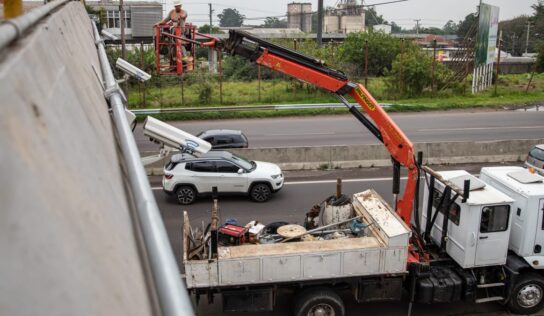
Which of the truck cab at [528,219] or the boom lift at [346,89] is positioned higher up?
the boom lift at [346,89]

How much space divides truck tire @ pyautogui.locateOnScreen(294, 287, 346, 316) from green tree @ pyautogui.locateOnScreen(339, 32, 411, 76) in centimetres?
3417

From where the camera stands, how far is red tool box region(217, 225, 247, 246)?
8.53 metres

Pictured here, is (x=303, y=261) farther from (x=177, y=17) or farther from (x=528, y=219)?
(x=177, y=17)

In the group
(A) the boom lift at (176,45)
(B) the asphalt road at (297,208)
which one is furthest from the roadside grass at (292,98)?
(A) the boom lift at (176,45)

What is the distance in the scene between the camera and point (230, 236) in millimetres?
8586

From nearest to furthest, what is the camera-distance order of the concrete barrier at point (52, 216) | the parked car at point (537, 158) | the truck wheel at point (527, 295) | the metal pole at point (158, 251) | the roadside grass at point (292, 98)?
the concrete barrier at point (52, 216), the metal pole at point (158, 251), the truck wheel at point (527, 295), the parked car at point (537, 158), the roadside grass at point (292, 98)

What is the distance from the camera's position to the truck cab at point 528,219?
8.49 m

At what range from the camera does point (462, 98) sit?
115ft

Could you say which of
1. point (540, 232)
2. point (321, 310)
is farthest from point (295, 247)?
point (540, 232)

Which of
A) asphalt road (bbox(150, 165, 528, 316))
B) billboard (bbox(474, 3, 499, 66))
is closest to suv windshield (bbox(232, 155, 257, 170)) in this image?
asphalt road (bbox(150, 165, 528, 316))

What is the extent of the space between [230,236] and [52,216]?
785 cm

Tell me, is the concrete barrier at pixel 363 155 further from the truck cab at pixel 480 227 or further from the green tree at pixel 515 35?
the green tree at pixel 515 35

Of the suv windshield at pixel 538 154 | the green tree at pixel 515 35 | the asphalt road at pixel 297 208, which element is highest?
the green tree at pixel 515 35

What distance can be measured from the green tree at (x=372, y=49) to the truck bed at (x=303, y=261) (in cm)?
3391
